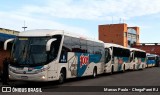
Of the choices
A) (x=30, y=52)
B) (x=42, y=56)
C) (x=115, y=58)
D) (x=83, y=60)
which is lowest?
(x=115, y=58)

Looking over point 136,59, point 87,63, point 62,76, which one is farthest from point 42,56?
point 136,59

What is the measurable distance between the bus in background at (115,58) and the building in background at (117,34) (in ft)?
205

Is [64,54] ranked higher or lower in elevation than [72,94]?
higher

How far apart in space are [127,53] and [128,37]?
6907cm

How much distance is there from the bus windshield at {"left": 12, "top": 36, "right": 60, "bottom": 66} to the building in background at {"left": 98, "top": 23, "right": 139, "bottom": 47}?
85.2 m

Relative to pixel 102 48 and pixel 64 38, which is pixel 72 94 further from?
pixel 102 48

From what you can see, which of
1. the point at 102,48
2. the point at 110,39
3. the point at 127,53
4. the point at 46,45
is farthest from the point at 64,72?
the point at 110,39

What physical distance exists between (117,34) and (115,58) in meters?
71.2

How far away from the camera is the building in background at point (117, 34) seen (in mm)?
103812

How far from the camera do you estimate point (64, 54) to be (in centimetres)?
2009

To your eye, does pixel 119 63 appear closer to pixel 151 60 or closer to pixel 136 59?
pixel 136 59

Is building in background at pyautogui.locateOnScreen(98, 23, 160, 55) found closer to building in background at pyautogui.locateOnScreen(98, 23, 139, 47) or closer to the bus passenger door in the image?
building in background at pyautogui.locateOnScreen(98, 23, 139, 47)

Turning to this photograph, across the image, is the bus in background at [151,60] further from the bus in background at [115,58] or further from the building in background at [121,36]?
the building in background at [121,36]

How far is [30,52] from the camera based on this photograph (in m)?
18.2
